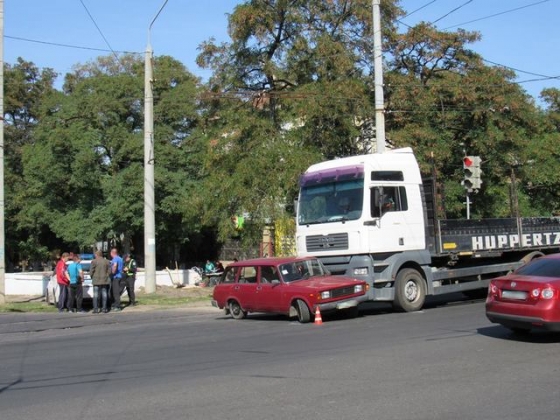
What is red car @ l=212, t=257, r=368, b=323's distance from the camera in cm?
1468

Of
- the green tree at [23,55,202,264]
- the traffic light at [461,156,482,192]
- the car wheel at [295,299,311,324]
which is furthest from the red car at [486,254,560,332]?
the green tree at [23,55,202,264]

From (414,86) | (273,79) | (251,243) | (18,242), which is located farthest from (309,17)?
(18,242)

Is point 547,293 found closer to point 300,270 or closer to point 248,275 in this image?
point 300,270

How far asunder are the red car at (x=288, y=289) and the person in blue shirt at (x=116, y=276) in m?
4.32

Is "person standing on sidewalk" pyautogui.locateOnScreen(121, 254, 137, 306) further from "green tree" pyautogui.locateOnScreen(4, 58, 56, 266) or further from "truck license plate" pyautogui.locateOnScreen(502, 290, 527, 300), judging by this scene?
"green tree" pyautogui.locateOnScreen(4, 58, 56, 266)

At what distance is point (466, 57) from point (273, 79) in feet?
26.4

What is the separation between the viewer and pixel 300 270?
15500 millimetres

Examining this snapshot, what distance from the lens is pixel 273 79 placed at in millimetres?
25641

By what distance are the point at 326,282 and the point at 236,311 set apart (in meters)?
2.98

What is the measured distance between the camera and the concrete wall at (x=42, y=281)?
2717 centimetres

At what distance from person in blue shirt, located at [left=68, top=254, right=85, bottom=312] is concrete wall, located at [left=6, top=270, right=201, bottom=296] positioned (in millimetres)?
6421

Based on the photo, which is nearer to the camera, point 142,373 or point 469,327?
point 142,373

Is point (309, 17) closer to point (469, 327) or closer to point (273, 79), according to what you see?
point (273, 79)

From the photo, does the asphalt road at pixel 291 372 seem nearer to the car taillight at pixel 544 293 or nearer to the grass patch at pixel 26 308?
the car taillight at pixel 544 293
